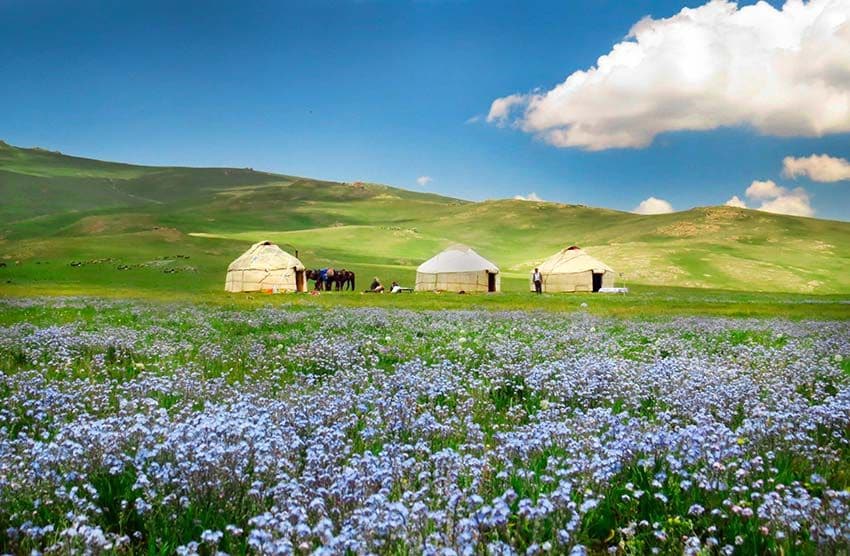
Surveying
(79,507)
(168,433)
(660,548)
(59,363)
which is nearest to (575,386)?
(660,548)

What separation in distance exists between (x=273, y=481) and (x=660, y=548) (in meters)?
2.70

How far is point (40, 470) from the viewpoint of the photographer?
4668mm

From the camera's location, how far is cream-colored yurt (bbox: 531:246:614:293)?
7606cm

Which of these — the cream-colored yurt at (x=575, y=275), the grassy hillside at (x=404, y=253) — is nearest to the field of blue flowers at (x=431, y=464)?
the grassy hillside at (x=404, y=253)

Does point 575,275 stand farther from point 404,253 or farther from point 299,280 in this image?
point 404,253

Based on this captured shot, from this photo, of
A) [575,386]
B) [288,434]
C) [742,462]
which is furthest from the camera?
[575,386]

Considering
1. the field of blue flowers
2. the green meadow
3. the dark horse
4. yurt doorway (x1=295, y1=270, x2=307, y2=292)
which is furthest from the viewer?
yurt doorway (x1=295, y1=270, x2=307, y2=292)

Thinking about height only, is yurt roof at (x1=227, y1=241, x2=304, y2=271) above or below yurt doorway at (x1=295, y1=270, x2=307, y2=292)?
above

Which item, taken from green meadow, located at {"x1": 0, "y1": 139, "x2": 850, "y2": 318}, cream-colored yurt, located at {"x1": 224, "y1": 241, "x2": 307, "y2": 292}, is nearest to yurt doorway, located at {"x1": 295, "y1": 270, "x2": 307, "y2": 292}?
cream-colored yurt, located at {"x1": 224, "y1": 241, "x2": 307, "y2": 292}

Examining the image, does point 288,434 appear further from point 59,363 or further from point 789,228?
point 789,228

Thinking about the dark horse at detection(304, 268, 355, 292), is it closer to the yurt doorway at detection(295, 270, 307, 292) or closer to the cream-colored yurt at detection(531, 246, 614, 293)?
the yurt doorway at detection(295, 270, 307, 292)

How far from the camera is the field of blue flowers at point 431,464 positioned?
378cm

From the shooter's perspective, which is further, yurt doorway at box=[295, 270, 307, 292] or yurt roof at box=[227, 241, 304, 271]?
yurt doorway at box=[295, 270, 307, 292]

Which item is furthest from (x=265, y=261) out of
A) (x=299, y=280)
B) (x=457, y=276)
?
(x=457, y=276)
